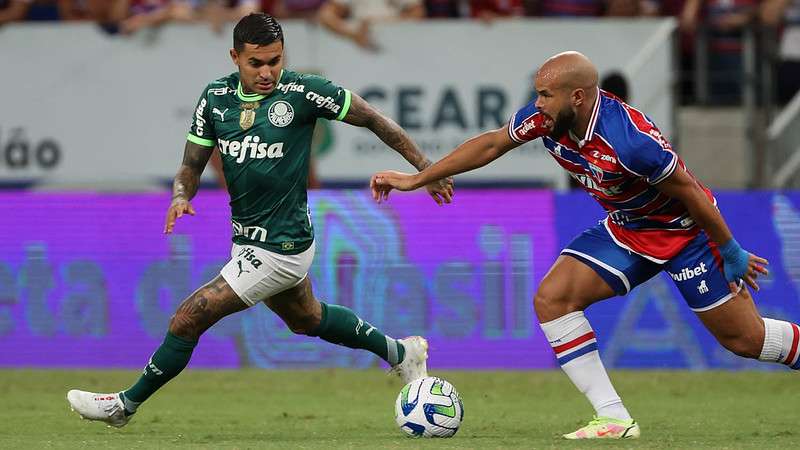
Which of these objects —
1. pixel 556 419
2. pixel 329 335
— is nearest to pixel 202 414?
pixel 329 335

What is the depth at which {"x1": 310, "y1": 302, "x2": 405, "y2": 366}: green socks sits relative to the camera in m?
9.76

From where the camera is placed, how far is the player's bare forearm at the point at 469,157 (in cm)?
885

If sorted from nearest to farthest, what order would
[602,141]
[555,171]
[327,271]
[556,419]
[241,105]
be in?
[602,141] → [241,105] → [556,419] → [327,271] → [555,171]

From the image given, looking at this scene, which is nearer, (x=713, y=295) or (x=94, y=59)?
(x=713, y=295)

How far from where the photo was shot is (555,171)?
53.6 ft

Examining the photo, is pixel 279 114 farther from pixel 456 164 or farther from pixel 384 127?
pixel 456 164

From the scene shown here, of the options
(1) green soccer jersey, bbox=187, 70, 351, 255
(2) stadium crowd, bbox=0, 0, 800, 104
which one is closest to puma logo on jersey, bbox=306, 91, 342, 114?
(1) green soccer jersey, bbox=187, 70, 351, 255

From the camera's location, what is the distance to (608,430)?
8.87 meters

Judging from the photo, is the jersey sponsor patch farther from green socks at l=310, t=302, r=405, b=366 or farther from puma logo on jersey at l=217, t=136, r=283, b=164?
green socks at l=310, t=302, r=405, b=366

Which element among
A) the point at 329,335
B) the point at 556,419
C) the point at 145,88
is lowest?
the point at 556,419

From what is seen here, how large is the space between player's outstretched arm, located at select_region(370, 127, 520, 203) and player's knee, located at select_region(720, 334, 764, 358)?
1745 mm

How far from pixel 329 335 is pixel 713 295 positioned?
Result: 251cm

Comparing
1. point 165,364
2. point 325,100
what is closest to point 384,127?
point 325,100

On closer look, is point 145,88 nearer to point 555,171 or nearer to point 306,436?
point 555,171
